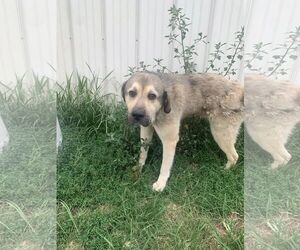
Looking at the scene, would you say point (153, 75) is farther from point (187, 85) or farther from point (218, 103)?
point (218, 103)

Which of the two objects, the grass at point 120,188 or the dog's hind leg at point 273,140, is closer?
the grass at point 120,188

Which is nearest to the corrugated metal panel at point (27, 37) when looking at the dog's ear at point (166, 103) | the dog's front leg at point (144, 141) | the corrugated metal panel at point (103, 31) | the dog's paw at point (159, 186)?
the corrugated metal panel at point (103, 31)

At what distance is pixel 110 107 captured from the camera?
15.1 feet

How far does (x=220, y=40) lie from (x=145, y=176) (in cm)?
171

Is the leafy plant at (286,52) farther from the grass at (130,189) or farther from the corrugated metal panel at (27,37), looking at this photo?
the corrugated metal panel at (27,37)

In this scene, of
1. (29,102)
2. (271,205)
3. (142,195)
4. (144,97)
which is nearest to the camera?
(271,205)

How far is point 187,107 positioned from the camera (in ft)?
12.7

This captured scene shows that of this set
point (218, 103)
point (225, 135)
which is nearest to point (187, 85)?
point (218, 103)

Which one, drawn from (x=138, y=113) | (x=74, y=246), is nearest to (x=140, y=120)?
(x=138, y=113)

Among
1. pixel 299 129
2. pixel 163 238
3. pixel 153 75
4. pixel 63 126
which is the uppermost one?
pixel 153 75

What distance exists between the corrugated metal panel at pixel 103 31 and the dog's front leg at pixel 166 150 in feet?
3.22

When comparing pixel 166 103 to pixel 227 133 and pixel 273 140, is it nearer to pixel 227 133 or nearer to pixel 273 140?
pixel 227 133

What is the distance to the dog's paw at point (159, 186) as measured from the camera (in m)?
3.73

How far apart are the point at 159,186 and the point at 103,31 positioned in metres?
1.79
